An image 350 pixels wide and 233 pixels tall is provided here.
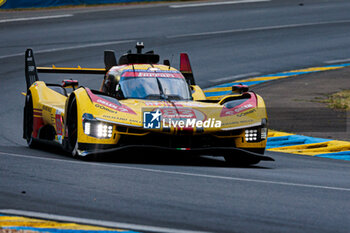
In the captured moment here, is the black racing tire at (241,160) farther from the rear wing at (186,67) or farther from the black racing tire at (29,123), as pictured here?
the black racing tire at (29,123)

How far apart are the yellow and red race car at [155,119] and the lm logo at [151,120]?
0.04 ft

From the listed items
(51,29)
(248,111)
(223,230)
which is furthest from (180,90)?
(51,29)

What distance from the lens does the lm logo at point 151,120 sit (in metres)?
9.27

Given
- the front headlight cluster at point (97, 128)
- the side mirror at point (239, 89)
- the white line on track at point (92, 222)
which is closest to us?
the white line on track at point (92, 222)

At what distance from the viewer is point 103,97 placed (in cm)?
981

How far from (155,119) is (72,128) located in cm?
126

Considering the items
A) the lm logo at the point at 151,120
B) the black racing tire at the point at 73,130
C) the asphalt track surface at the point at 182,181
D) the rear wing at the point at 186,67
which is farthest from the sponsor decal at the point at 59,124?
the rear wing at the point at 186,67

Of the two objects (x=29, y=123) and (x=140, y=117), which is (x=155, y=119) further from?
(x=29, y=123)

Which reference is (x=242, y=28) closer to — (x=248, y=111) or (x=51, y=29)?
(x=51, y=29)

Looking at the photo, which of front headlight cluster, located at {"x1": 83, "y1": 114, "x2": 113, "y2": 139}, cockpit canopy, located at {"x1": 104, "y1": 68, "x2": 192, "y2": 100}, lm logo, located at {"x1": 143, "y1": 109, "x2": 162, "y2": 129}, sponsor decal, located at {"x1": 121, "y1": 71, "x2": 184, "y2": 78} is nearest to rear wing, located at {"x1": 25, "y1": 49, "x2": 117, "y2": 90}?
cockpit canopy, located at {"x1": 104, "y1": 68, "x2": 192, "y2": 100}

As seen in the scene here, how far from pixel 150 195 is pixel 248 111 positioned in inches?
130

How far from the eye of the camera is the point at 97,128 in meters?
9.41

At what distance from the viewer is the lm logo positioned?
30.4 feet

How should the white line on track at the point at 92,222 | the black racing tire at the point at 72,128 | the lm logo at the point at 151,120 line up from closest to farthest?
1. the white line on track at the point at 92,222
2. the lm logo at the point at 151,120
3. the black racing tire at the point at 72,128
